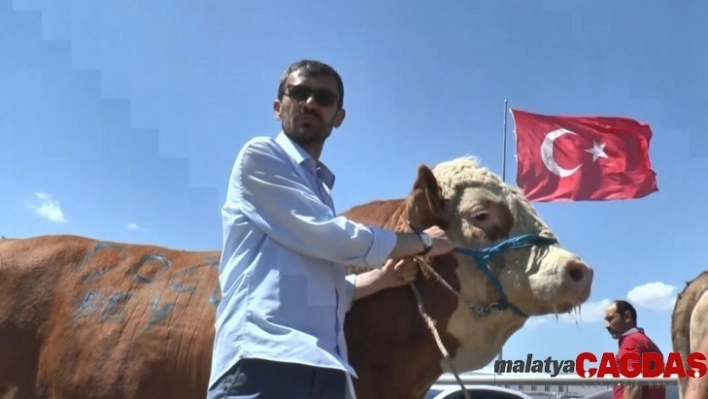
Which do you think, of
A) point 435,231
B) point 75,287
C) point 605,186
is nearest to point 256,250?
point 435,231

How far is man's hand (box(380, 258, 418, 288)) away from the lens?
10.9ft

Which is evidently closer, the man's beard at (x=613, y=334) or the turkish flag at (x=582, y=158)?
the man's beard at (x=613, y=334)

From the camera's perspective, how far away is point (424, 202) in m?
3.41

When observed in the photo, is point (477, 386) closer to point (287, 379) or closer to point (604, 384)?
point (604, 384)

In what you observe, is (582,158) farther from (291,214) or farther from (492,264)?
(291,214)

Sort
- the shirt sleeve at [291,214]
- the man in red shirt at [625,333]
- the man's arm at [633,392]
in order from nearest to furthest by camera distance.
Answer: the shirt sleeve at [291,214]
the man's arm at [633,392]
the man in red shirt at [625,333]

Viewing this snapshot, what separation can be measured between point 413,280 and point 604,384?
15.4 feet

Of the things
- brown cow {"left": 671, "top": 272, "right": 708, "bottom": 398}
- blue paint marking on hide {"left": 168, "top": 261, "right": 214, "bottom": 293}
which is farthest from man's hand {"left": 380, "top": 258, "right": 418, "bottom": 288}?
brown cow {"left": 671, "top": 272, "right": 708, "bottom": 398}

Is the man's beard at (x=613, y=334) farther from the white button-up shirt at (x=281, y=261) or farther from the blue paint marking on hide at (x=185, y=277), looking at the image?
the white button-up shirt at (x=281, y=261)

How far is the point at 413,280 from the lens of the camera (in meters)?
3.40

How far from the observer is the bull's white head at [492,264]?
127 inches

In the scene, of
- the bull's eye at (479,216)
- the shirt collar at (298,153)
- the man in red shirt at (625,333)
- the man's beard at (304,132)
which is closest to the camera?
the shirt collar at (298,153)

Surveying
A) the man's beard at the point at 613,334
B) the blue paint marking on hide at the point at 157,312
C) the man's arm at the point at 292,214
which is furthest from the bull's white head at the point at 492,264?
the man's beard at the point at 613,334

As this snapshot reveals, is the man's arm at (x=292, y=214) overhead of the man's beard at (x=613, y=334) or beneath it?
overhead
